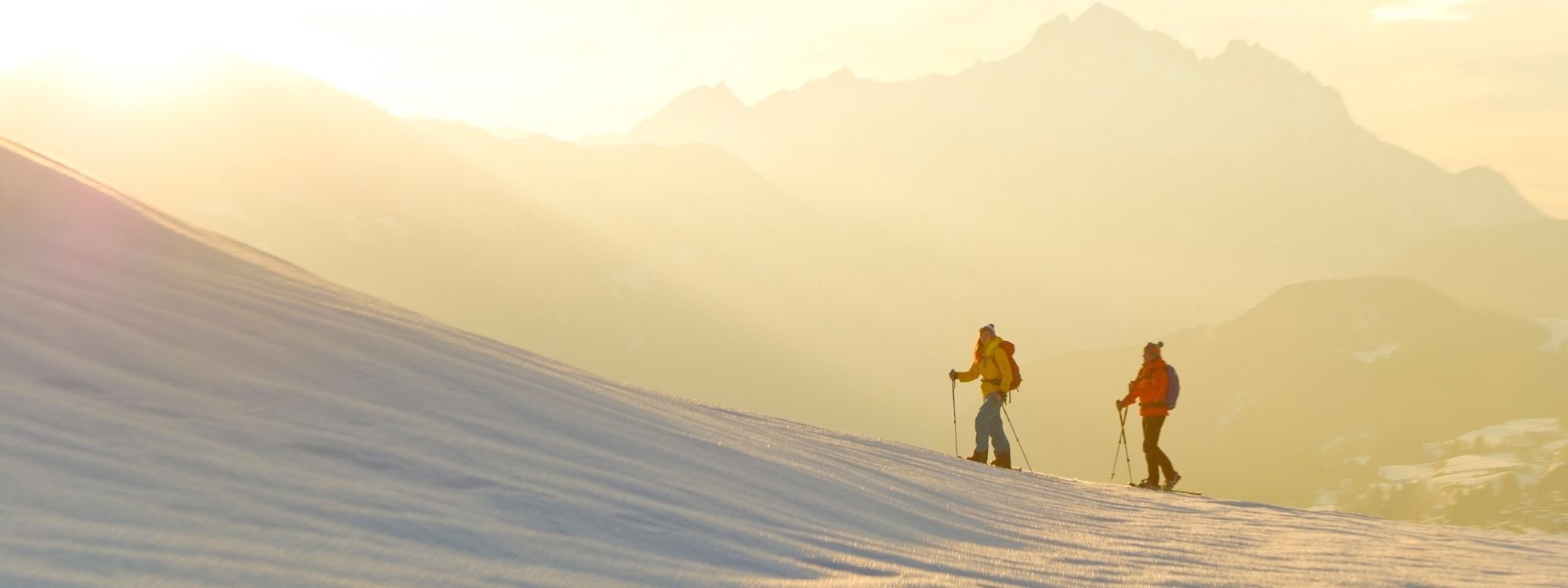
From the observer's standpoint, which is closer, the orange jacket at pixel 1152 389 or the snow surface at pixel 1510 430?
the orange jacket at pixel 1152 389

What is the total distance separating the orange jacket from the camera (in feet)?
40.3

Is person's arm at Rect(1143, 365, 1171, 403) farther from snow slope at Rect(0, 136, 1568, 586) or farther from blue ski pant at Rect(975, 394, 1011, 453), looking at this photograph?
snow slope at Rect(0, 136, 1568, 586)

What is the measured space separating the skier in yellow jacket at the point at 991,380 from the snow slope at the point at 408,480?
3.07 metres

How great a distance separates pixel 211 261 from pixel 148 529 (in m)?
5.17

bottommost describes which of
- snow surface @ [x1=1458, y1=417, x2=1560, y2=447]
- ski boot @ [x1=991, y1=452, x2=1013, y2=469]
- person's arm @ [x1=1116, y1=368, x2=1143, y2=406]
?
ski boot @ [x1=991, y1=452, x2=1013, y2=469]

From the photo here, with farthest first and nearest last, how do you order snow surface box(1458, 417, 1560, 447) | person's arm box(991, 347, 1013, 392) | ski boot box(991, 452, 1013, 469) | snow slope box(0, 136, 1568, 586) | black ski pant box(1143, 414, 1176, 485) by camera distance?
1. snow surface box(1458, 417, 1560, 447)
2. ski boot box(991, 452, 1013, 469)
3. black ski pant box(1143, 414, 1176, 485)
4. person's arm box(991, 347, 1013, 392)
5. snow slope box(0, 136, 1568, 586)

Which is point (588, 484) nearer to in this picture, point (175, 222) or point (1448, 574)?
point (1448, 574)

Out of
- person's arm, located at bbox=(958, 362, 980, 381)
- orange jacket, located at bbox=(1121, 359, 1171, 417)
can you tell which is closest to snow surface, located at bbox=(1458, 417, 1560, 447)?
Result: orange jacket, located at bbox=(1121, 359, 1171, 417)

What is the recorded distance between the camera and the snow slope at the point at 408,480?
13.0ft

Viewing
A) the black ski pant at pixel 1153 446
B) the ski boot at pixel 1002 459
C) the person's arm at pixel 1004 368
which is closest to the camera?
the person's arm at pixel 1004 368

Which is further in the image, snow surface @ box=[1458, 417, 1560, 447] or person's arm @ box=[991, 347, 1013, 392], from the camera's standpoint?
snow surface @ box=[1458, 417, 1560, 447]

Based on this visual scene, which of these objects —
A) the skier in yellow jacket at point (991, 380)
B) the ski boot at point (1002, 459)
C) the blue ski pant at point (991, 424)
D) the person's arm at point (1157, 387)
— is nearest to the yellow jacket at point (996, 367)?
the skier in yellow jacket at point (991, 380)

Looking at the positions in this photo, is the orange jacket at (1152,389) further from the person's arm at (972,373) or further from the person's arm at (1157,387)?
the person's arm at (972,373)

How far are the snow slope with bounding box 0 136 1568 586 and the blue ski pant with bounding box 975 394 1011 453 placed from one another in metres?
3.12
